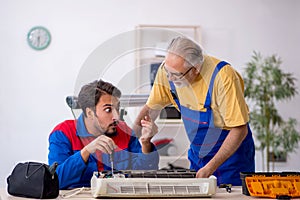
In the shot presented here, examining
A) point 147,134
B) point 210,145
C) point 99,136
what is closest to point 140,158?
point 147,134

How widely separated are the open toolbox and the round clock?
3.07m

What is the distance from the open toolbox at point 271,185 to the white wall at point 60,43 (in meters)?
2.96

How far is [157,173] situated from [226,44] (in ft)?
10.2

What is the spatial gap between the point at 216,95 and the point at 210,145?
29cm

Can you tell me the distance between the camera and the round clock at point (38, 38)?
459 centimetres

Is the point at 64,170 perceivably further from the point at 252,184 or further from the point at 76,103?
the point at 252,184

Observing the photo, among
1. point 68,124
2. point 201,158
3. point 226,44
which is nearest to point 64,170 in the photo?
point 68,124

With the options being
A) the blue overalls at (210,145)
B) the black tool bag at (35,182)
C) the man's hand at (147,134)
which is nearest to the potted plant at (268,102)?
the blue overalls at (210,145)

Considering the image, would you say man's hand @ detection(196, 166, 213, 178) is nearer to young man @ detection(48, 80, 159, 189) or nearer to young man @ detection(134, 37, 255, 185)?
young man @ detection(134, 37, 255, 185)

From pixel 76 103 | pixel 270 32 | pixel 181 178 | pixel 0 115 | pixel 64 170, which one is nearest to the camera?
pixel 181 178

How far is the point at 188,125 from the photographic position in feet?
8.62

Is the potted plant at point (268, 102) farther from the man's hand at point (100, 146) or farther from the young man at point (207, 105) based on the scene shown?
the man's hand at point (100, 146)

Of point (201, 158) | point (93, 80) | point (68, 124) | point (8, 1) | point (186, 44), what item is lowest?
point (201, 158)

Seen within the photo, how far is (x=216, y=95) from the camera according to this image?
2.41 m
